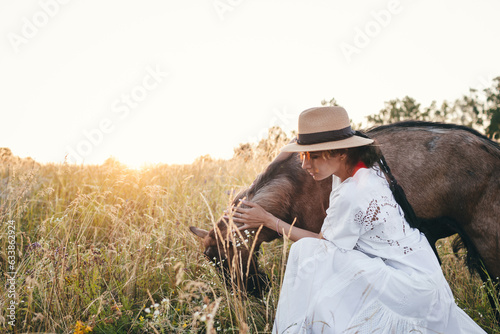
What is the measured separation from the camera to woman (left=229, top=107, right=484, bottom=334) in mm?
1961

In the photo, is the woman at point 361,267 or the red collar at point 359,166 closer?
the woman at point 361,267

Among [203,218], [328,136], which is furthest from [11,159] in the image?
[328,136]

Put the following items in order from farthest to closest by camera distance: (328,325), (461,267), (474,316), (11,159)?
(11,159), (461,267), (474,316), (328,325)

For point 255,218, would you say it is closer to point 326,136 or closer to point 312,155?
point 312,155

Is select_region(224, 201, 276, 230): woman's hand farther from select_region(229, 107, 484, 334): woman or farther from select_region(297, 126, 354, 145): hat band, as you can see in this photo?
select_region(297, 126, 354, 145): hat band

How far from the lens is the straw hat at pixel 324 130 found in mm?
2217

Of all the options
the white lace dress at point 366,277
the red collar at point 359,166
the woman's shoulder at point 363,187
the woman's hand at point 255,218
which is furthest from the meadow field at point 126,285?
the red collar at point 359,166

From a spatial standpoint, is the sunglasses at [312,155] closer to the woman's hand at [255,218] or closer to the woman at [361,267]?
the woman at [361,267]

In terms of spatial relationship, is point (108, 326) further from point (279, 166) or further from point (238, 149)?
point (238, 149)

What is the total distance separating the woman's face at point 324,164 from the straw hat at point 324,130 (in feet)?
0.29

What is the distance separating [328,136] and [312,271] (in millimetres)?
858

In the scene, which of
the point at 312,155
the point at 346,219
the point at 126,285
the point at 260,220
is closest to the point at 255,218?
the point at 260,220

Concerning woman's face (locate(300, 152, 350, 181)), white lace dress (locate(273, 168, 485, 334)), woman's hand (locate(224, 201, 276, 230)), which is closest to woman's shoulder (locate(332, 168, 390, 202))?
white lace dress (locate(273, 168, 485, 334))

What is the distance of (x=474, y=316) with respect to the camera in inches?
112
